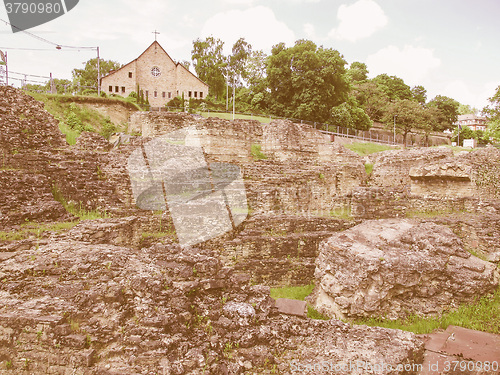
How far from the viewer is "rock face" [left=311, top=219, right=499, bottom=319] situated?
22.7 feet

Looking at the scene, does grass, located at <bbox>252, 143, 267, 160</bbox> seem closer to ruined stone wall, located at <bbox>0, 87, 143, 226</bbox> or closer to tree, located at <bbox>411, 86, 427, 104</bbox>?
ruined stone wall, located at <bbox>0, 87, 143, 226</bbox>

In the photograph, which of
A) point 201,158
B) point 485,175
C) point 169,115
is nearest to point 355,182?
point 485,175

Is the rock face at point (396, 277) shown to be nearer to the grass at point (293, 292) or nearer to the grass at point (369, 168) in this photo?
the grass at point (293, 292)

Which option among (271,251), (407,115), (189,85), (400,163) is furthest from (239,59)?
(271,251)

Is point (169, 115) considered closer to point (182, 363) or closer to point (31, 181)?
point (31, 181)

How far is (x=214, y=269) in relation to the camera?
196 inches

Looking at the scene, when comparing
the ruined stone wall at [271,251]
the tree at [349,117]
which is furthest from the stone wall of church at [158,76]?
the ruined stone wall at [271,251]

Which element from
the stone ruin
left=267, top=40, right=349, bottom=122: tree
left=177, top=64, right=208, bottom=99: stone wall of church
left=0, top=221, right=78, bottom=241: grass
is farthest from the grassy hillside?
left=267, top=40, right=349, bottom=122: tree

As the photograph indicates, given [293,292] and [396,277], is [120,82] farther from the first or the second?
[396,277]

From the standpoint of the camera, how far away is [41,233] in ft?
23.1

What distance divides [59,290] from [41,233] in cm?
331

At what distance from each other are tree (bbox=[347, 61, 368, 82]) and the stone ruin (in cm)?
4642

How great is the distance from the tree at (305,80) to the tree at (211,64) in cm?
957

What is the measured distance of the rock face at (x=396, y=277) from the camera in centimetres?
691
